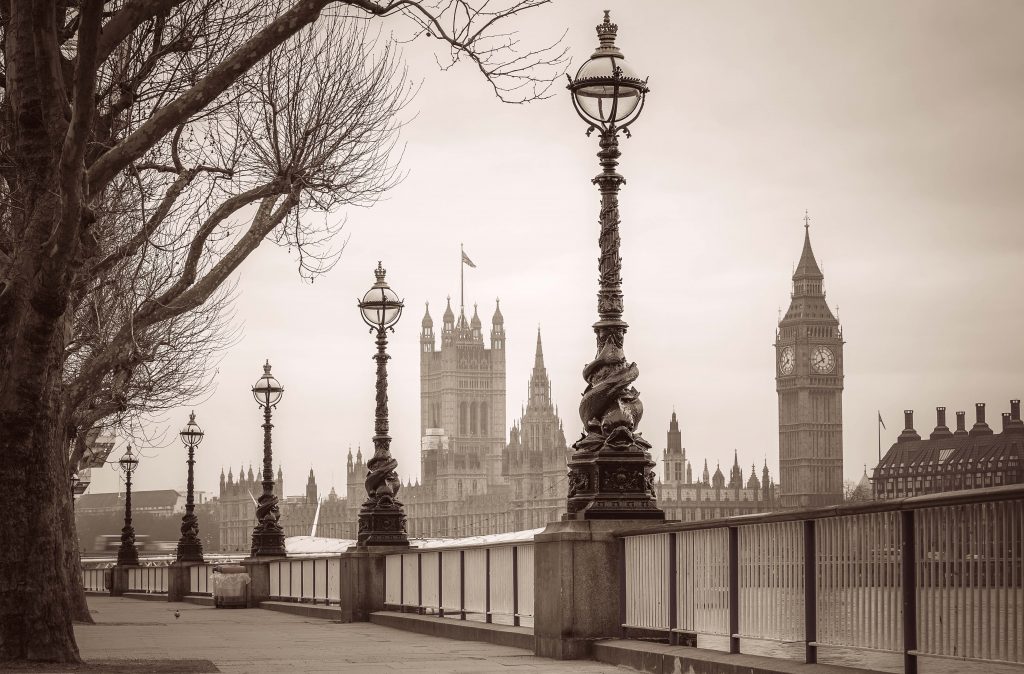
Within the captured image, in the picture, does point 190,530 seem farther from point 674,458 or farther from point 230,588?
point 674,458

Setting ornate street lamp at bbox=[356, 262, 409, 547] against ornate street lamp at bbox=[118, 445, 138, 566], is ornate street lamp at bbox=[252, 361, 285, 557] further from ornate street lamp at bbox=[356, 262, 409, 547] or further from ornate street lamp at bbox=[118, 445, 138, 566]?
ornate street lamp at bbox=[118, 445, 138, 566]

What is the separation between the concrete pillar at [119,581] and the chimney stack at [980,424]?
14345 centimetres

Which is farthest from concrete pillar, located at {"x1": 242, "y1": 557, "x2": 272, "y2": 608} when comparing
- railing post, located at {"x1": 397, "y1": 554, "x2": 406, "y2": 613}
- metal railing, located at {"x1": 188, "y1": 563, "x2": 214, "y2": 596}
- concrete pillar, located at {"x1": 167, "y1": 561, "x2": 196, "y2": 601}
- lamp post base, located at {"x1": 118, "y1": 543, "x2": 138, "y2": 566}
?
lamp post base, located at {"x1": 118, "y1": 543, "x2": 138, "y2": 566}

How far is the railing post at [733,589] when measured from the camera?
10.5 meters

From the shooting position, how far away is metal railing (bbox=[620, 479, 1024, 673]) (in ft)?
24.2

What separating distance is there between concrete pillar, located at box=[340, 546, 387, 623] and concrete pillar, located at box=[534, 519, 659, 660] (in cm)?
982

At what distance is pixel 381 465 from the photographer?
76.7 ft

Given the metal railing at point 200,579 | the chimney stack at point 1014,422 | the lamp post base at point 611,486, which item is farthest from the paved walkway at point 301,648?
the chimney stack at point 1014,422

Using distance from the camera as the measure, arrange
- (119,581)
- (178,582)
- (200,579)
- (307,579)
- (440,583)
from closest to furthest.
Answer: (440,583) < (307,579) < (200,579) < (178,582) < (119,581)

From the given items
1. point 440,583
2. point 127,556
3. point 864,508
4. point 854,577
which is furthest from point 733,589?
point 127,556

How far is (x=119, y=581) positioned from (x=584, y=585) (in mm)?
41148

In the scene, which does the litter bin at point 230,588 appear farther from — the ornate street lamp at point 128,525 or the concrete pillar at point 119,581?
the concrete pillar at point 119,581

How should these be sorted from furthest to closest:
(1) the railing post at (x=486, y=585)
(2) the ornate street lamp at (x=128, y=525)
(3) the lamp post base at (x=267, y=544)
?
(2) the ornate street lamp at (x=128, y=525)
(3) the lamp post base at (x=267, y=544)
(1) the railing post at (x=486, y=585)

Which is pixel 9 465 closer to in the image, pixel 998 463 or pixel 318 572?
pixel 318 572
